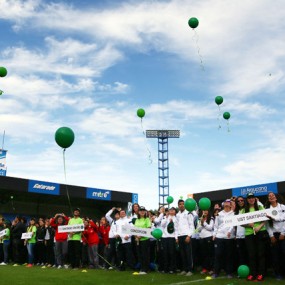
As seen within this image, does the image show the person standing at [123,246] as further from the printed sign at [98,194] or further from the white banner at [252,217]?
the printed sign at [98,194]

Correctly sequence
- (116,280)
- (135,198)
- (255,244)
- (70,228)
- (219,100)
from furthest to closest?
(135,198) < (219,100) < (70,228) < (116,280) < (255,244)

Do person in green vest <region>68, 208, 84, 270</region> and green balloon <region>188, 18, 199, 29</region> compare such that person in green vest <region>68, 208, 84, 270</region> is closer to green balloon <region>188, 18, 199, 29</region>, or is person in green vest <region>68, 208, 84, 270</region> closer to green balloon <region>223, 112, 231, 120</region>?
green balloon <region>223, 112, 231, 120</region>

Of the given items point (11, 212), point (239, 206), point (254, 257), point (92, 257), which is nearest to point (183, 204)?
point (239, 206)

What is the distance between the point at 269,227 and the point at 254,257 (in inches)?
26.3

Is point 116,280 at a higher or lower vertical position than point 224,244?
lower

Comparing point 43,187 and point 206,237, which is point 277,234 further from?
point 43,187

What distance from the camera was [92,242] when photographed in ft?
41.9

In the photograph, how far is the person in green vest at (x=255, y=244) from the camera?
8.11 m

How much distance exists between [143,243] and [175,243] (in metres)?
0.82

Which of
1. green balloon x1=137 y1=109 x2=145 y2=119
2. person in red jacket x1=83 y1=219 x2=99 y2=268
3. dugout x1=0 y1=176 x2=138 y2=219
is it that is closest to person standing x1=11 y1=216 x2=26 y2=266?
person in red jacket x1=83 y1=219 x2=99 y2=268

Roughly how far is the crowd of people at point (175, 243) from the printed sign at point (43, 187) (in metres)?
8.43

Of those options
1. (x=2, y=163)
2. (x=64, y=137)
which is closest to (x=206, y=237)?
(x=64, y=137)

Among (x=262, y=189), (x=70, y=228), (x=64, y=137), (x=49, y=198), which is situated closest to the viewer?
(x=64, y=137)

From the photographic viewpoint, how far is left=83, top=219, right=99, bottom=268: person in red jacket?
501 inches
